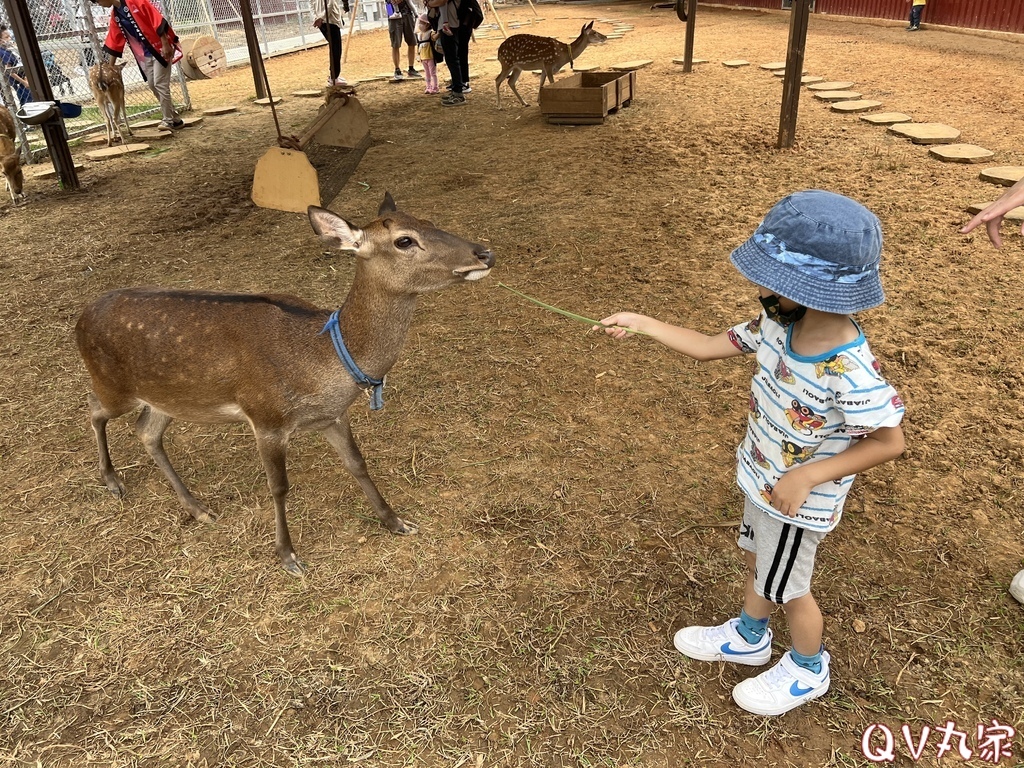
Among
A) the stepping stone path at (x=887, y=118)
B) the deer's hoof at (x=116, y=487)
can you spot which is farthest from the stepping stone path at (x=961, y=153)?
A: the deer's hoof at (x=116, y=487)

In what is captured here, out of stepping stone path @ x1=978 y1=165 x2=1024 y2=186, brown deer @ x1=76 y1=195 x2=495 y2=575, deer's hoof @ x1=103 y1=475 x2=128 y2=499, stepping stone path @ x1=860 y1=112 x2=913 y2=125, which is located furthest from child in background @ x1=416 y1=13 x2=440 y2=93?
deer's hoof @ x1=103 y1=475 x2=128 y2=499

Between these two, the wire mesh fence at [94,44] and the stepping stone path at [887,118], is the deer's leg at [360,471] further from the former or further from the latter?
the wire mesh fence at [94,44]

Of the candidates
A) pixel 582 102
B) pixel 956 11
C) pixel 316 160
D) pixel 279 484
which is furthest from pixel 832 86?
pixel 279 484

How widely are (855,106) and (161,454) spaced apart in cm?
871

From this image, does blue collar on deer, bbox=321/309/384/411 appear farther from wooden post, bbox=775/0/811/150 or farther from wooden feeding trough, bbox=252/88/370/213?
wooden post, bbox=775/0/811/150

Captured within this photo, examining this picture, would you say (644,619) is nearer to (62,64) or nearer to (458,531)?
(458,531)

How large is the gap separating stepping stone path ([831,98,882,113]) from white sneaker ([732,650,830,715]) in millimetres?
8191

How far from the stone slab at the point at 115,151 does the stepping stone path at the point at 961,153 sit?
32.4 feet

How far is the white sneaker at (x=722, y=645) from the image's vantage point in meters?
2.27

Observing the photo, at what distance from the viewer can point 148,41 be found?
1011 cm

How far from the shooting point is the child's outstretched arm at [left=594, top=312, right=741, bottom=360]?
213cm

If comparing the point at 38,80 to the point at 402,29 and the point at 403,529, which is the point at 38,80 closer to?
the point at 402,29

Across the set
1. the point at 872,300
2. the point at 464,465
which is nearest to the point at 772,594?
the point at 872,300

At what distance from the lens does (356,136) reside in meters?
8.80
